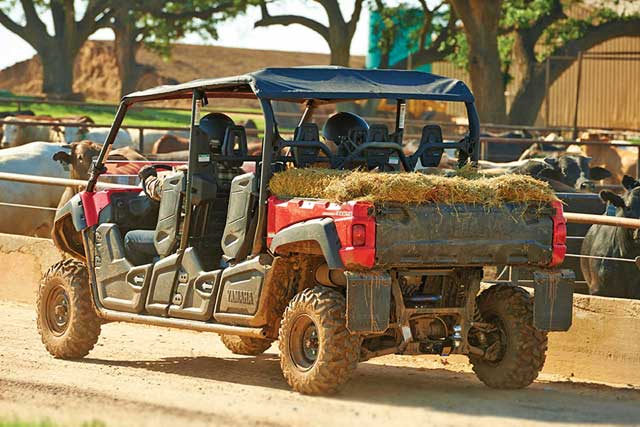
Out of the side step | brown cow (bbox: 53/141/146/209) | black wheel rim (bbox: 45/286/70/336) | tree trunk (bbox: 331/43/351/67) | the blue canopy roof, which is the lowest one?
black wheel rim (bbox: 45/286/70/336)

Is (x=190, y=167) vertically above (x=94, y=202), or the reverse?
(x=190, y=167)

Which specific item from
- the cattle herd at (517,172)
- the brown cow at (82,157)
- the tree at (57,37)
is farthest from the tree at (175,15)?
the brown cow at (82,157)

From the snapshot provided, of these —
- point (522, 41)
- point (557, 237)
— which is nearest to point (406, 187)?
point (557, 237)

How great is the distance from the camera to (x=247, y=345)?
11.6 meters

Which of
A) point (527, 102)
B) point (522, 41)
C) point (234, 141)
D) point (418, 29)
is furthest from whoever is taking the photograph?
point (418, 29)

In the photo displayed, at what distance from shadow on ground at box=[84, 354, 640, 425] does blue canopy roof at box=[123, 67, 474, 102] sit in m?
2.06

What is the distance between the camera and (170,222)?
1053 centimetres

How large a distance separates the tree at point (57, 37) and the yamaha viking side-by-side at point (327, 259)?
138 feet

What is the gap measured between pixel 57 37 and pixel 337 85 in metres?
44.5

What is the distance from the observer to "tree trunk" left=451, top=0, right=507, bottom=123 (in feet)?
122

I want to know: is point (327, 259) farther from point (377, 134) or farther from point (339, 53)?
Answer: point (339, 53)

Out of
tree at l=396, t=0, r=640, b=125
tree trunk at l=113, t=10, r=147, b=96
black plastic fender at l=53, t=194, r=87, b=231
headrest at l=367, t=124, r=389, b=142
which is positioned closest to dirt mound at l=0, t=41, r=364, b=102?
tree trunk at l=113, t=10, r=147, b=96

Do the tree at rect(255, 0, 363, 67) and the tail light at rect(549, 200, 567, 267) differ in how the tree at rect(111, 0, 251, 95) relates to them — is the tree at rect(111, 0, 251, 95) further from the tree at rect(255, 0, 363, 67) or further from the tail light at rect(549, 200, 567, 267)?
the tail light at rect(549, 200, 567, 267)

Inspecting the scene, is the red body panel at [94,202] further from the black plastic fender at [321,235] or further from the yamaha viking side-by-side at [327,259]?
the black plastic fender at [321,235]
